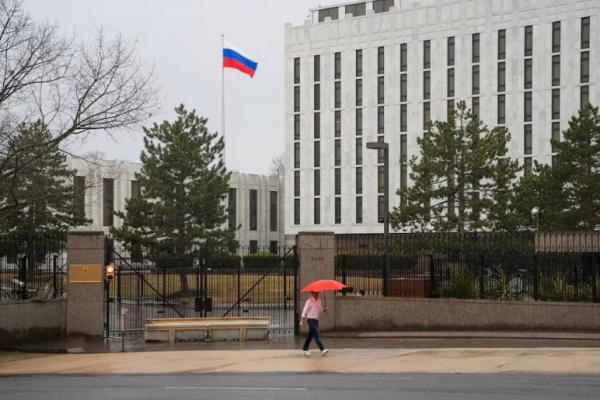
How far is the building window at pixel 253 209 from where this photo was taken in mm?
107875

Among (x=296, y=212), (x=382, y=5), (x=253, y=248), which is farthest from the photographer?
(x=296, y=212)

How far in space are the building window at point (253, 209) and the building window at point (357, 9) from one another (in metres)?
23.6

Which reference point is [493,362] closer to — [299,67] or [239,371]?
[239,371]

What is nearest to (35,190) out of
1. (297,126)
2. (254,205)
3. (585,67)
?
(585,67)

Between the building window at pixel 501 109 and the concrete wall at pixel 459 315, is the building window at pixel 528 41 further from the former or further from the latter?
the concrete wall at pixel 459 315

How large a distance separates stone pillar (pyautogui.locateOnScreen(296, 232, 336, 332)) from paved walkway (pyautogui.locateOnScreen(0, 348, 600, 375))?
3760 millimetres

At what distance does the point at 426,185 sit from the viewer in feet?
177

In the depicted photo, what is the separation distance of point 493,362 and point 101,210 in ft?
246

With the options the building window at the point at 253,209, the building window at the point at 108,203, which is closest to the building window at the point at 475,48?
the building window at the point at 253,209

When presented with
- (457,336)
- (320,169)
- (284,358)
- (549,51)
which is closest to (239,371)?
(284,358)

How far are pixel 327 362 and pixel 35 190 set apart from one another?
17.2 meters

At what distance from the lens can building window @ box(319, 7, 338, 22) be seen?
9812 cm

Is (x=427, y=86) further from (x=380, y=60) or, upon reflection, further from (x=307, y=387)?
(x=307, y=387)

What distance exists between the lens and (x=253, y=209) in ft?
355
